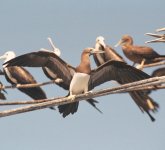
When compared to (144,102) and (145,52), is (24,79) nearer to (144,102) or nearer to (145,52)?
(145,52)

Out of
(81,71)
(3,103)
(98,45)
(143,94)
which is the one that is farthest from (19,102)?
(98,45)

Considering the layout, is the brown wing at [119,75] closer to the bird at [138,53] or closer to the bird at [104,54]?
the bird at [138,53]

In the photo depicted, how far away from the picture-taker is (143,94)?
771cm

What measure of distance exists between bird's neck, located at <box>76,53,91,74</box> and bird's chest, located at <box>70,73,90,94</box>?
0.14ft

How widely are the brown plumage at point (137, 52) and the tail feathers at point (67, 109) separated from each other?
1398 millimetres

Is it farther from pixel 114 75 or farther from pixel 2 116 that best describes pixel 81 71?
pixel 2 116

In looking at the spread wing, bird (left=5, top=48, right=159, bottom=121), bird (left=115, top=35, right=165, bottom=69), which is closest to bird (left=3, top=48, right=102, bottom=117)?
bird (left=5, top=48, right=159, bottom=121)

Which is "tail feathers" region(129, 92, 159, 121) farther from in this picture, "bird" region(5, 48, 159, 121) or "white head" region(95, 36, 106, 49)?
"white head" region(95, 36, 106, 49)

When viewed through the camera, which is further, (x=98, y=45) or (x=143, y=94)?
(x=98, y=45)

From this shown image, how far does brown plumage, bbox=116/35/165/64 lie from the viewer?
27.6 feet

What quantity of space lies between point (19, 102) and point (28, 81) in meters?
1.87

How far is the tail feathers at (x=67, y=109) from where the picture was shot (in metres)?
7.26

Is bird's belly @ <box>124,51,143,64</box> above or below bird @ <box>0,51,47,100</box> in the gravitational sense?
above

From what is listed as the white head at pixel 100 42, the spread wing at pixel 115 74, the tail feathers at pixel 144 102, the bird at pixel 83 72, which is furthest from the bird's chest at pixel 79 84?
the white head at pixel 100 42
